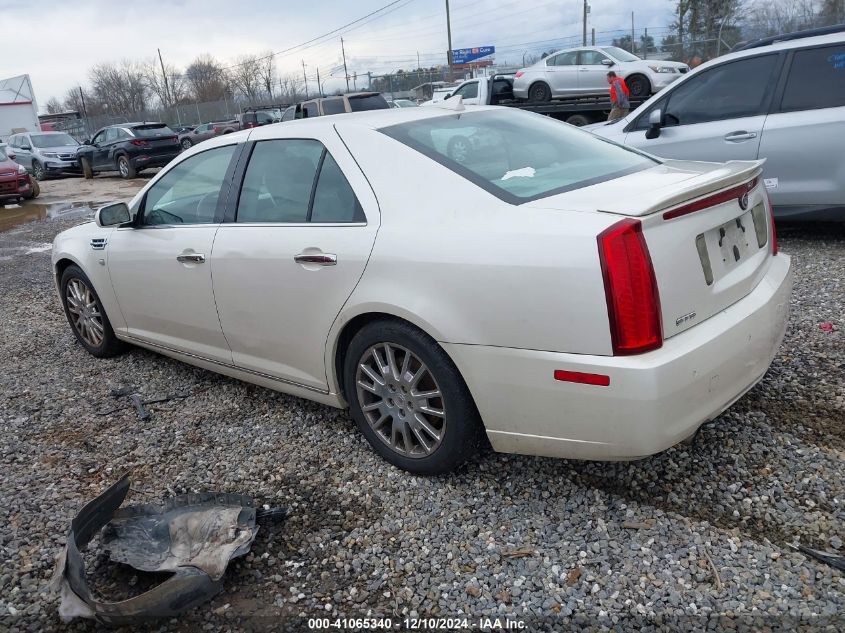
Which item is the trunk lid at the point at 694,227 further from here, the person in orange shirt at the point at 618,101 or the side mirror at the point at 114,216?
the person in orange shirt at the point at 618,101

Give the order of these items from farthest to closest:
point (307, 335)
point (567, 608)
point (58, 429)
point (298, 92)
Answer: point (298, 92)
point (58, 429)
point (307, 335)
point (567, 608)

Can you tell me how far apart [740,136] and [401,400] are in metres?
4.76

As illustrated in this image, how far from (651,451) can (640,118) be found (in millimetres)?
5362

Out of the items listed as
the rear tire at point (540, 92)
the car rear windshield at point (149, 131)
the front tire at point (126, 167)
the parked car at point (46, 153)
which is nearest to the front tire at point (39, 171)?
the parked car at point (46, 153)

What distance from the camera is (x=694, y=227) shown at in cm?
254

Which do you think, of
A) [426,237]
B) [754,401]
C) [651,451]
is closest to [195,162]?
[426,237]

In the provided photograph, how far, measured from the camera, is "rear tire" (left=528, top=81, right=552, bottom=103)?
17.0 m

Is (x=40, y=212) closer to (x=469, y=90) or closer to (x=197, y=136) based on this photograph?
(x=469, y=90)

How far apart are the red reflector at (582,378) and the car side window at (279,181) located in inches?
59.6

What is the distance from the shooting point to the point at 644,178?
9.73ft

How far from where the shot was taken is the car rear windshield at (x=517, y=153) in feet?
9.59

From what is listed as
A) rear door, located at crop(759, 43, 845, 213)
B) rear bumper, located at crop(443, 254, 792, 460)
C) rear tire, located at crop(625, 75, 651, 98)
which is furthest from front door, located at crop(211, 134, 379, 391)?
rear tire, located at crop(625, 75, 651, 98)

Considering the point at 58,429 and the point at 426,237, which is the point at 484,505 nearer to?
the point at 426,237

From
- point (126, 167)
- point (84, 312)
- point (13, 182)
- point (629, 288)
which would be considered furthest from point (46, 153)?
point (629, 288)
